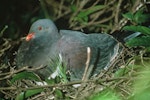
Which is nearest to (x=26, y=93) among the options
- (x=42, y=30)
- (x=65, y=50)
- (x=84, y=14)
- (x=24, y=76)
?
(x=24, y=76)

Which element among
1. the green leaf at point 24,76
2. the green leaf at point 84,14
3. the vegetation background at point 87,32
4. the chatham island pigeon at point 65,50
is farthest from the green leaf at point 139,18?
the green leaf at point 24,76

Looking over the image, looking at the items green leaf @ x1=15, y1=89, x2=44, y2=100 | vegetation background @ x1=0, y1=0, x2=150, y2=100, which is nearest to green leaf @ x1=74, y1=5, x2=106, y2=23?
vegetation background @ x1=0, y1=0, x2=150, y2=100

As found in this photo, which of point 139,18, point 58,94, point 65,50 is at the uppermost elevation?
point 139,18

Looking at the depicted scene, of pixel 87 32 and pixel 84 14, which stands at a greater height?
pixel 84 14

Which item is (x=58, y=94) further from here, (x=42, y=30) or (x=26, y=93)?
(x=42, y=30)

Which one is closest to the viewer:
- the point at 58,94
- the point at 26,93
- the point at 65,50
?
the point at 58,94

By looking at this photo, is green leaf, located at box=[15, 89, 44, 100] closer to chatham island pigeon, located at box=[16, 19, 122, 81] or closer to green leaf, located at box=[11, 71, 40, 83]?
green leaf, located at box=[11, 71, 40, 83]

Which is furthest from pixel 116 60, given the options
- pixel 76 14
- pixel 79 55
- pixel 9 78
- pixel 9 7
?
pixel 9 7
